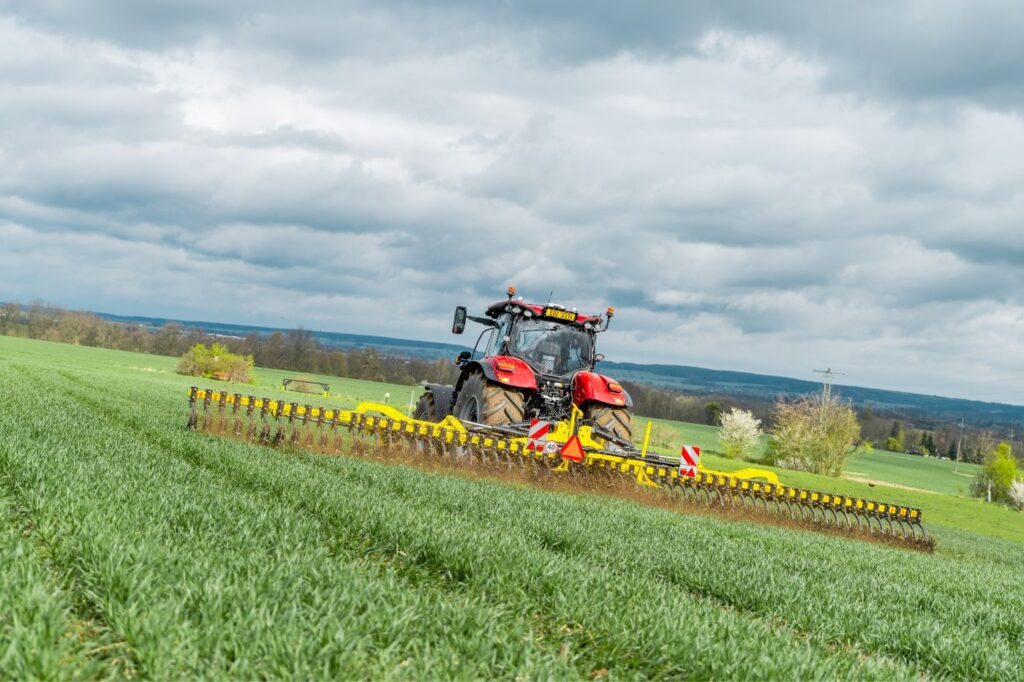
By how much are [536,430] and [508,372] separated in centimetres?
104

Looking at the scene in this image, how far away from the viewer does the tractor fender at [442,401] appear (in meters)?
14.2

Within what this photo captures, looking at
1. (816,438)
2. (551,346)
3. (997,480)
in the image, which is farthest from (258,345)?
(551,346)

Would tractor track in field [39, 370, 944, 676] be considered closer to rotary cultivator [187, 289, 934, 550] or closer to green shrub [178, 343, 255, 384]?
rotary cultivator [187, 289, 934, 550]

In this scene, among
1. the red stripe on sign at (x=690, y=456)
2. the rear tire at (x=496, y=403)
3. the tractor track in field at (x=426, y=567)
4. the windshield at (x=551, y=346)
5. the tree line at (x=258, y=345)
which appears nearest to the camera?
the tractor track in field at (x=426, y=567)

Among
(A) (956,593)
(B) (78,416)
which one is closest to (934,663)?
(A) (956,593)

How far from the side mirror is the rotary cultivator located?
0.02 metres

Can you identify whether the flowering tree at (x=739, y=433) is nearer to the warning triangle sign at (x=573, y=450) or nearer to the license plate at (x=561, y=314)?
the license plate at (x=561, y=314)

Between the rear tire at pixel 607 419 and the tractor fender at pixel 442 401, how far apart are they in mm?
2525

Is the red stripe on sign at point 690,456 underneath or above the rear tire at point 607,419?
underneath

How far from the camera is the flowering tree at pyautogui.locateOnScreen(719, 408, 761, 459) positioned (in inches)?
2044

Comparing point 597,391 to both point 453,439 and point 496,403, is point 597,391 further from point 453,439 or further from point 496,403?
point 453,439

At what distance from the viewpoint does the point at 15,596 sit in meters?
3.06

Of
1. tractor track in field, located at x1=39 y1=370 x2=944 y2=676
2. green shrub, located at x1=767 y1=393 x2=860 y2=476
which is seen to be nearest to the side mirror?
tractor track in field, located at x1=39 y1=370 x2=944 y2=676

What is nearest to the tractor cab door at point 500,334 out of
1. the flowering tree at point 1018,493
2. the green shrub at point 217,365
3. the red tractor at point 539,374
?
the red tractor at point 539,374
